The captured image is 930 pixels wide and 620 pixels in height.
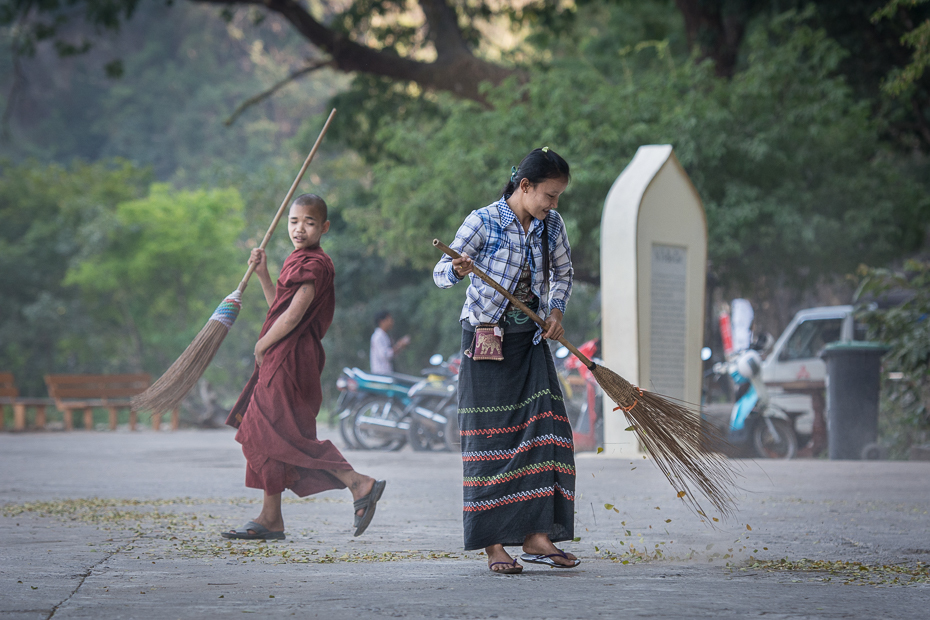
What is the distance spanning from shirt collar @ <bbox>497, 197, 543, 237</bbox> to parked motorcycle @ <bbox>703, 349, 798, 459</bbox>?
8.18m

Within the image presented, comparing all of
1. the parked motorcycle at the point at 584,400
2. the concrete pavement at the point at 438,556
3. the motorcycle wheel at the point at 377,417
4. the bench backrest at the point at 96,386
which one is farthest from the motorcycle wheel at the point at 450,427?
the bench backrest at the point at 96,386

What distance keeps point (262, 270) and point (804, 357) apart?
9.81 metres

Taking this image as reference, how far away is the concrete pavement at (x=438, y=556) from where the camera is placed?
132 inches

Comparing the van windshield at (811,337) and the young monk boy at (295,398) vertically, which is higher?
the van windshield at (811,337)

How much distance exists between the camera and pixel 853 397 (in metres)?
11.8

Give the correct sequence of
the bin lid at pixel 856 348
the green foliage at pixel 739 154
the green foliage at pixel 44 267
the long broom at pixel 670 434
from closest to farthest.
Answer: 1. the long broom at pixel 670 434
2. the bin lid at pixel 856 348
3. the green foliage at pixel 739 154
4. the green foliage at pixel 44 267

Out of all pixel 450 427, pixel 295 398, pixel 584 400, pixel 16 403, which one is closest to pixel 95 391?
pixel 16 403

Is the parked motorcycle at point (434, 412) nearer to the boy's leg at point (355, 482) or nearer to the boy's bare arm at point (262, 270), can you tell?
the boy's bare arm at point (262, 270)

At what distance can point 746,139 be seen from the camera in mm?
14227

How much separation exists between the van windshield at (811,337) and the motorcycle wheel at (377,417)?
16.6 feet

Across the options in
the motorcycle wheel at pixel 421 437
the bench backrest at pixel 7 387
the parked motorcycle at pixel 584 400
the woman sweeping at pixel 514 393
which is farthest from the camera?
the bench backrest at pixel 7 387

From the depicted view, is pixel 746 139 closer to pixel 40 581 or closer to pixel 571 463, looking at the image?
pixel 571 463

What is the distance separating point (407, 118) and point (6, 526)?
1529 centimetres

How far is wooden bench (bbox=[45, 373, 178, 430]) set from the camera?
19.8 m
